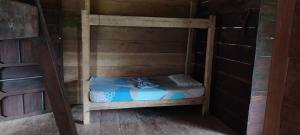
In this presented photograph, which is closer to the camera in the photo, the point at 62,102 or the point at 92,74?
the point at 62,102

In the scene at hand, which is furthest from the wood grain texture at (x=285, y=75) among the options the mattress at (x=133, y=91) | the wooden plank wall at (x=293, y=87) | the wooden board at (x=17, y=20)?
the mattress at (x=133, y=91)

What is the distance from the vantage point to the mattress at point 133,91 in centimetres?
254

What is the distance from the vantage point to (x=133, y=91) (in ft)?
8.55

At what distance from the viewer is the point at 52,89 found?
49.4 inches

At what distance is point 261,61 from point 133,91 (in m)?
1.34

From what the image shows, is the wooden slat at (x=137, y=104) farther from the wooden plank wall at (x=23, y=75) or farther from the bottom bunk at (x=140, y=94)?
the wooden plank wall at (x=23, y=75)

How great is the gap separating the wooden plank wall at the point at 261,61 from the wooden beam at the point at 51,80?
1.74 meters

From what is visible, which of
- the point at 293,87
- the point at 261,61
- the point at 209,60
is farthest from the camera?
the point at 209,60

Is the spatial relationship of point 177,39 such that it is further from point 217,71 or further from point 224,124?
point 224,124

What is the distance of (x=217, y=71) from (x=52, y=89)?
6.99ft

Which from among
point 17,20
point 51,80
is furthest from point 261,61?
point 17,20

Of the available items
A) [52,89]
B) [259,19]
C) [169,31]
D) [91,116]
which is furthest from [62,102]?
[169,31]

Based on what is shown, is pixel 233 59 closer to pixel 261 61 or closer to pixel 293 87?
pixel 261 61

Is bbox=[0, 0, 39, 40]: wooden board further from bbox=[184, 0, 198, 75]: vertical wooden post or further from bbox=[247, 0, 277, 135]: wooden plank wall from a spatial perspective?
bbox=[184, 0, 198, 75]: vertical wooden post
